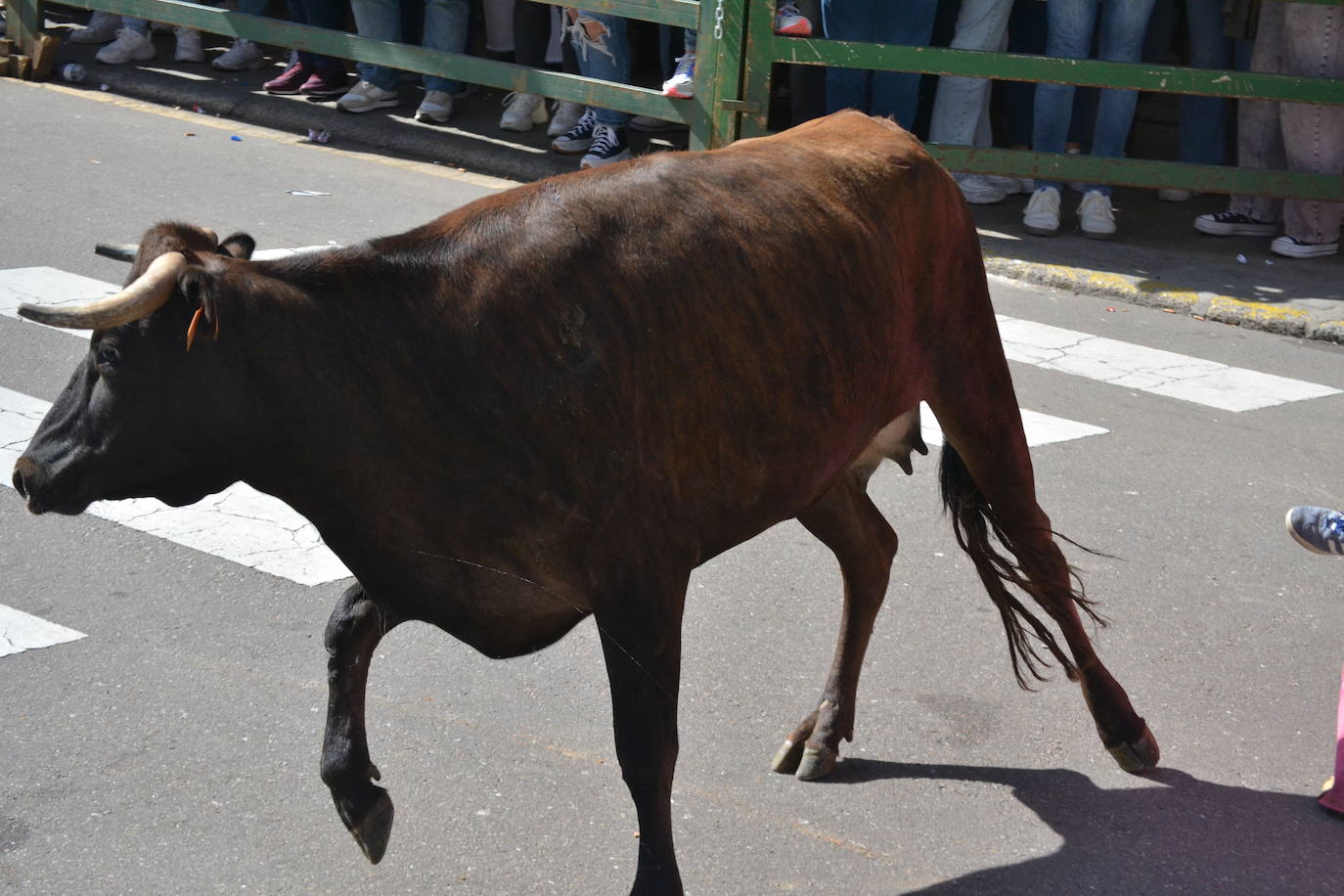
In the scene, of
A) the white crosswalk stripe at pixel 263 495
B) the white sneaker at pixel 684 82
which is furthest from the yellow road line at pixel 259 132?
the white crosswalk stripe at pixel 263 495

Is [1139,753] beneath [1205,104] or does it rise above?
beneath

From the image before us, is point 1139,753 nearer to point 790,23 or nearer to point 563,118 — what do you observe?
point 790,23

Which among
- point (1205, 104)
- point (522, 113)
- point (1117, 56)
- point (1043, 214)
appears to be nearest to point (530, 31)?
point (522, 113)

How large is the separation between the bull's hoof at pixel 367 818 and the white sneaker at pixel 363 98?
887 centimetres

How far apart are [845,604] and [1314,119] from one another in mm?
6058

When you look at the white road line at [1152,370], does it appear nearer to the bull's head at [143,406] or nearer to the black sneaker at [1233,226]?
the black sneaker at [1233,226]

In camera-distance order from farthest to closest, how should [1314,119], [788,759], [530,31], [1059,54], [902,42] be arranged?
[530,31], [902,42], [1059,54], [1314,119], [788,759]

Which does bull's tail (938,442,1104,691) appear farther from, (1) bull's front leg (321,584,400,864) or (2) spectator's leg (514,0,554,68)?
(2) spectator's leg (514,0,554,68)

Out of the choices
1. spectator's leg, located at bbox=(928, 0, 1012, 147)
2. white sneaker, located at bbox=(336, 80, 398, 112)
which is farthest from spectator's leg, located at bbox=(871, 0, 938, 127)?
white sneaker, located at bbox=(336, 80, 398, 112)

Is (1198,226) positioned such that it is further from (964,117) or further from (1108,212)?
(964,117)

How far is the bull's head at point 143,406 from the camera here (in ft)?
8.89

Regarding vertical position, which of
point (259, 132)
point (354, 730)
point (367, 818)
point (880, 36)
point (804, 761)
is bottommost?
point (259, 132)

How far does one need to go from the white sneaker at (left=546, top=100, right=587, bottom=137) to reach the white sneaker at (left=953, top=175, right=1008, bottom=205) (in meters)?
2.81

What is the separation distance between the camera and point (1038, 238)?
9.15 meters
